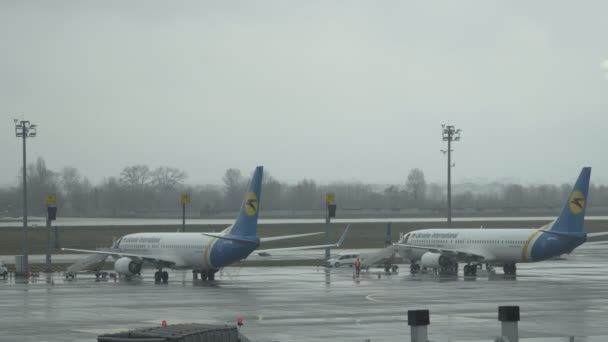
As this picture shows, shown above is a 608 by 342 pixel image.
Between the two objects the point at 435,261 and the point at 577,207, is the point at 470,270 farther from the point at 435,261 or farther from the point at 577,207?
the point at 577,207

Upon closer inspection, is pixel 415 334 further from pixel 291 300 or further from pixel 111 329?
pixel 291 300

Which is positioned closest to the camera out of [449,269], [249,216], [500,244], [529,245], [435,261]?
[249,216]

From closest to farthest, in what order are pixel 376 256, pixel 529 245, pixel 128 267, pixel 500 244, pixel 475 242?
1. pixel 529 245
2. pixel 128 267
3. pixel 500 244
4. pixel 475 242
5. pixel 376 256

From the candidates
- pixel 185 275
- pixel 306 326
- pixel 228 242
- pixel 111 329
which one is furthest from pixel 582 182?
pixel 111 329

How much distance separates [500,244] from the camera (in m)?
78.2

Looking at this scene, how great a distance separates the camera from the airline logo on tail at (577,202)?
239 ft

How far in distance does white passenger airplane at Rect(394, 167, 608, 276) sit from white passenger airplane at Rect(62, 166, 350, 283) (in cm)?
1438

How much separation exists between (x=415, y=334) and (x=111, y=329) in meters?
21.8

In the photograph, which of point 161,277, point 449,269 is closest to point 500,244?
point 449,269

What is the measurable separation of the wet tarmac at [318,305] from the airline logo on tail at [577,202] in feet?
16.0

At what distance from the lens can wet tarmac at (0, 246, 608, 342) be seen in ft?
125

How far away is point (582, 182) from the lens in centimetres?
7300

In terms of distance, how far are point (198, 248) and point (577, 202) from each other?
27568 mm

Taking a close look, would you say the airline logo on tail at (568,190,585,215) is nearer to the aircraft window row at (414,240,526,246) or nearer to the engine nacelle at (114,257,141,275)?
the aircraft window row at (414,240,526,246)
